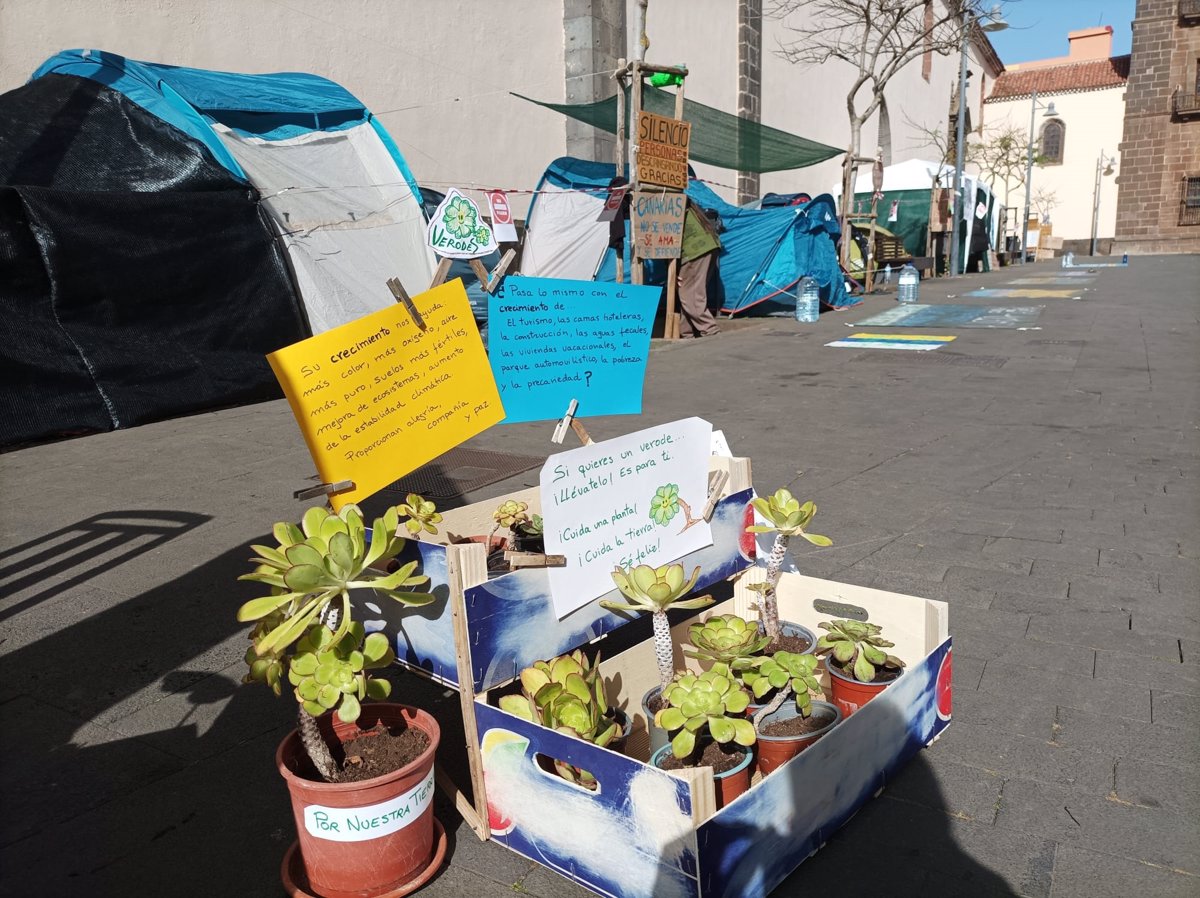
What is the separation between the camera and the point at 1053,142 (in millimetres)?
50875

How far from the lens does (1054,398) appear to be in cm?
823

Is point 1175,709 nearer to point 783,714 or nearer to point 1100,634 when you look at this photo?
point 1100,634

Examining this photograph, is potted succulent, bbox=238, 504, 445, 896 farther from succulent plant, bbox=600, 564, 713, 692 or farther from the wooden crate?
succulent plant, bbox=600, 564, 713, 692

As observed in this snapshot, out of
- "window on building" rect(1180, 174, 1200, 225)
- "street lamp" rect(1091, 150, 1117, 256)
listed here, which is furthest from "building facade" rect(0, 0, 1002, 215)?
"street lamp" rect(1091, 150, 1117, 256)

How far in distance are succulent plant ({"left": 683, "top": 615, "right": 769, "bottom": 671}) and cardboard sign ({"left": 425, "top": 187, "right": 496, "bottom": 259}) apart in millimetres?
1522

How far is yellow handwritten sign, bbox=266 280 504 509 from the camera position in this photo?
8.20 feet

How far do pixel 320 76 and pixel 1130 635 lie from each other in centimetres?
1117

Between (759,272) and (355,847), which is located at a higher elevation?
(759,272)

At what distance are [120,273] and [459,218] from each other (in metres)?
5.70

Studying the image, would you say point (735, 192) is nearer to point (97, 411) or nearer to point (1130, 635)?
point (97, 411)

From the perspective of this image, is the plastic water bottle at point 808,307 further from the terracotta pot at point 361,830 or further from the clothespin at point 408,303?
the terracotta pot at point 361,830

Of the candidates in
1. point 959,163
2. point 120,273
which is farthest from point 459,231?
point 959,163

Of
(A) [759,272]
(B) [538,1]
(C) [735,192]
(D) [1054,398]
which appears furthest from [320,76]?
(C) [735,192]

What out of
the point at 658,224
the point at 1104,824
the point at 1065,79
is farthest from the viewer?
the point at 1065,79
